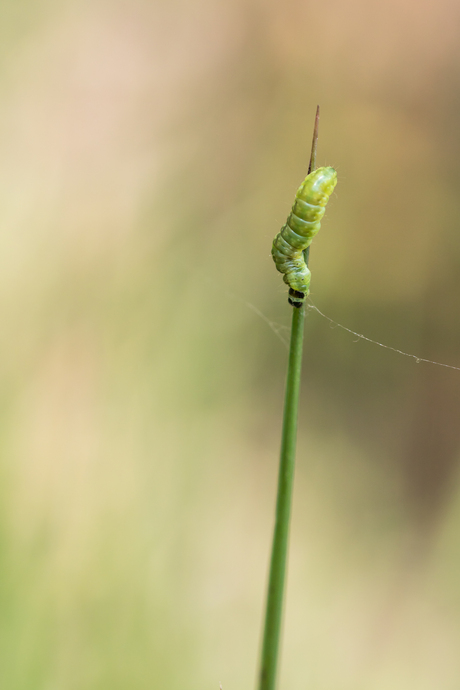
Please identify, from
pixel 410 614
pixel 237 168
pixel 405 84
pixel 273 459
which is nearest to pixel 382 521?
pixel 410 614

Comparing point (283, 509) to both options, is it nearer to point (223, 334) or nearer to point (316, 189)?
point (316, 189)

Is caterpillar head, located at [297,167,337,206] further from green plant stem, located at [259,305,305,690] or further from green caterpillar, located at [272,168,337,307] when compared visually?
green plant stem, located at [259,305,305,690]

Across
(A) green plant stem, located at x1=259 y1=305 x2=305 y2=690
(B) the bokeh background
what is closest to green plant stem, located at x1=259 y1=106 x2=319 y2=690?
(A) green plant stem, located at x1=259 y1=305 x2=305 y2=690

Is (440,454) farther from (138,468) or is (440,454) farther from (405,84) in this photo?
(405,84)

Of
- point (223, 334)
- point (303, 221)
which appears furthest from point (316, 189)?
point (223, 334)

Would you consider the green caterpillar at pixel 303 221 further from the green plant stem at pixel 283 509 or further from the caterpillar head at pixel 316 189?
the green plant stem at pixel 283 509
